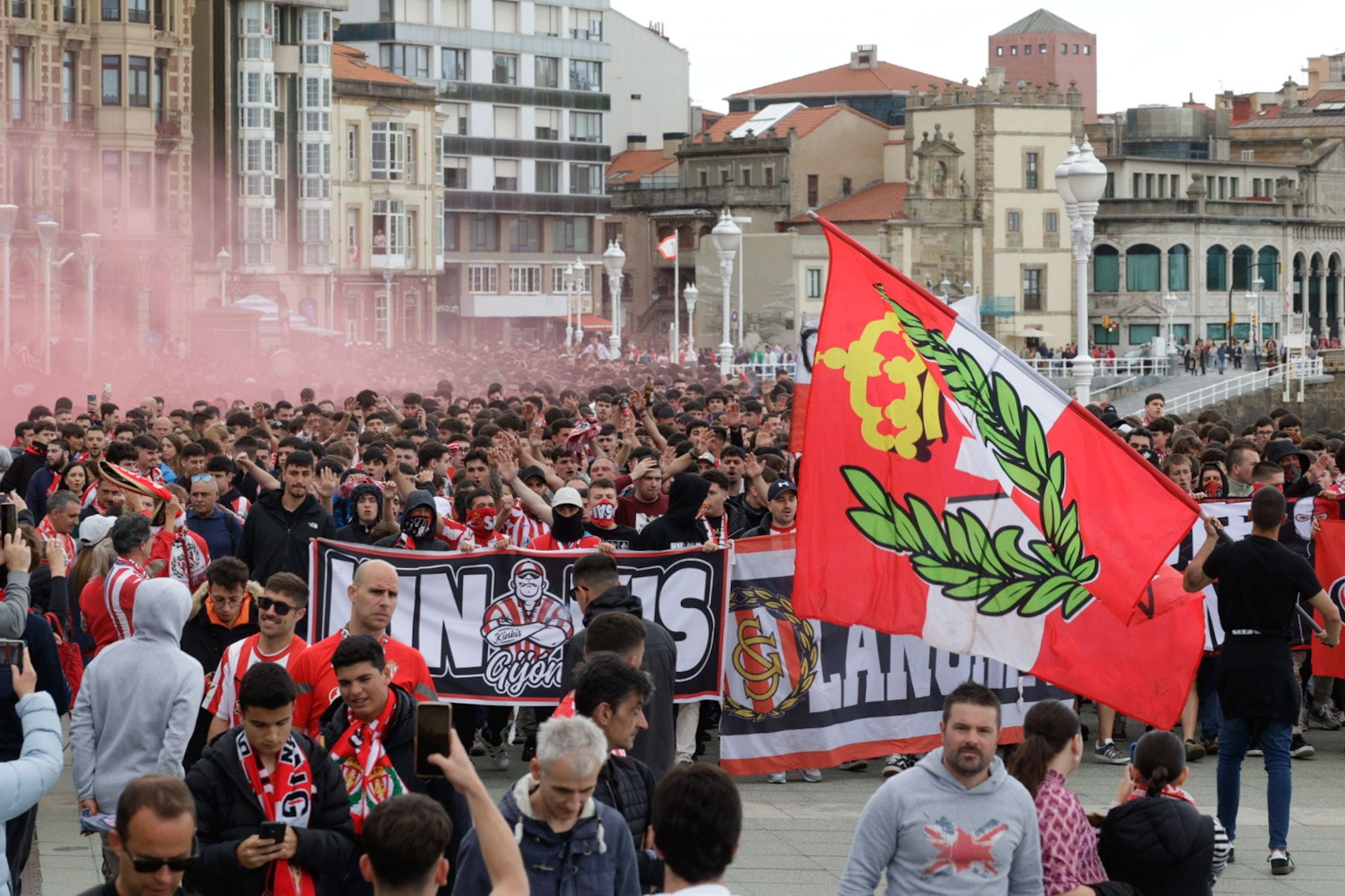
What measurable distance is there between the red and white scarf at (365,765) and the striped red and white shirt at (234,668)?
1115 millimetres

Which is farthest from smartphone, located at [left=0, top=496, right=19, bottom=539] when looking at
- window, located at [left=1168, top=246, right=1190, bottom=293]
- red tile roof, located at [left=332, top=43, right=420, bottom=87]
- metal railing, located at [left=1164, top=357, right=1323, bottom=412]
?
window, located at [left=1168, top=246, right=1190, bottom=293]

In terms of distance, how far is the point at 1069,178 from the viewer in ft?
61.5

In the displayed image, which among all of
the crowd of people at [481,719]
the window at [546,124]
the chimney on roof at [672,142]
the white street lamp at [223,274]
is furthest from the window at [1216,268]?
the crowd of people at [481,719]

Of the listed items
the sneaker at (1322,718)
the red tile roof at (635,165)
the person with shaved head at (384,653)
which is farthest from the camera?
the red tile roof at (635,165)

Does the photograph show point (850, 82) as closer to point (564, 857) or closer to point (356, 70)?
point (356, 70)

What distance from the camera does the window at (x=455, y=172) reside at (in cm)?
8644

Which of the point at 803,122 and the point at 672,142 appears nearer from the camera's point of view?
the point at 803,122

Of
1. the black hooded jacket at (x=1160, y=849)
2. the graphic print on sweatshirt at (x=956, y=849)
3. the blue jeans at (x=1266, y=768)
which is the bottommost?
the blue jeans at (x=1266, y=768)

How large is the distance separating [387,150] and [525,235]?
12585mm

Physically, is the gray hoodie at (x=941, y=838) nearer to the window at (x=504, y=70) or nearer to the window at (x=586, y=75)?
the window at (x=504, y=70)

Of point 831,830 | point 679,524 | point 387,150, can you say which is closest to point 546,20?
point 387,150

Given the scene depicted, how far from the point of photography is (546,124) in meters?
90.2

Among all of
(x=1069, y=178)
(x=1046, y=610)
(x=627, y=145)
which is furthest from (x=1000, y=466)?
(x=627, y=145)

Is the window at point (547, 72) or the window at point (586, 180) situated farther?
the window at point (586, 180)
